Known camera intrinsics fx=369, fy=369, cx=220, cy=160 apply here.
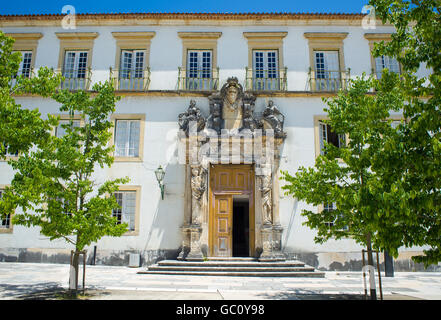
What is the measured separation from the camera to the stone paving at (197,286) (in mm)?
7816

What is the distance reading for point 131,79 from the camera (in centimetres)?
1516

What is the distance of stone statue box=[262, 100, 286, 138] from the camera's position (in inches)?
548

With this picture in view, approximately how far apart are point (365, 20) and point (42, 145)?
13633 millimetres

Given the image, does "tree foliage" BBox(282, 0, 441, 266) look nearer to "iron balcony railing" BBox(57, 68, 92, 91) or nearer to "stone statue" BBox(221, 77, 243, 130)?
"stone statue" BBox(221, 77, 243, 130)

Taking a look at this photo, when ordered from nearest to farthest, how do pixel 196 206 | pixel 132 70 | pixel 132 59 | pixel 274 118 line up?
1. pixel 196 206
2. pixel 274 118
3. pixel 132 70
4. pixel 132 59

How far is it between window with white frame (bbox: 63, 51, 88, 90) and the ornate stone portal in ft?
15.3

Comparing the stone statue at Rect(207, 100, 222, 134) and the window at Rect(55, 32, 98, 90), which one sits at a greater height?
the window at Rect(55, 32, 98, 90)

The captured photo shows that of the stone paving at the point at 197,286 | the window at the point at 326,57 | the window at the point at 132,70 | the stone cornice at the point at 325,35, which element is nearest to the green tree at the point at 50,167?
the stone paving at the point at 197,286

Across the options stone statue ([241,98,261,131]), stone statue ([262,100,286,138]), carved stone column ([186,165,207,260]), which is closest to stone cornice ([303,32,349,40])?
stone statue ([262,100,286,138])

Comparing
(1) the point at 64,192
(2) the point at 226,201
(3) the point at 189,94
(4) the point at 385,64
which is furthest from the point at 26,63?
(4) the point at 385,64

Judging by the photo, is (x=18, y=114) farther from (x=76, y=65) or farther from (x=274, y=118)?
(x=274, y=118)

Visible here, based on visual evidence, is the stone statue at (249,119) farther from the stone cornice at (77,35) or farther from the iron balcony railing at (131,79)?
the stone cornice at (77,35)

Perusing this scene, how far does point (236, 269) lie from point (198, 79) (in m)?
7.67

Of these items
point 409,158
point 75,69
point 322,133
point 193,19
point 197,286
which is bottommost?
point 197,286
